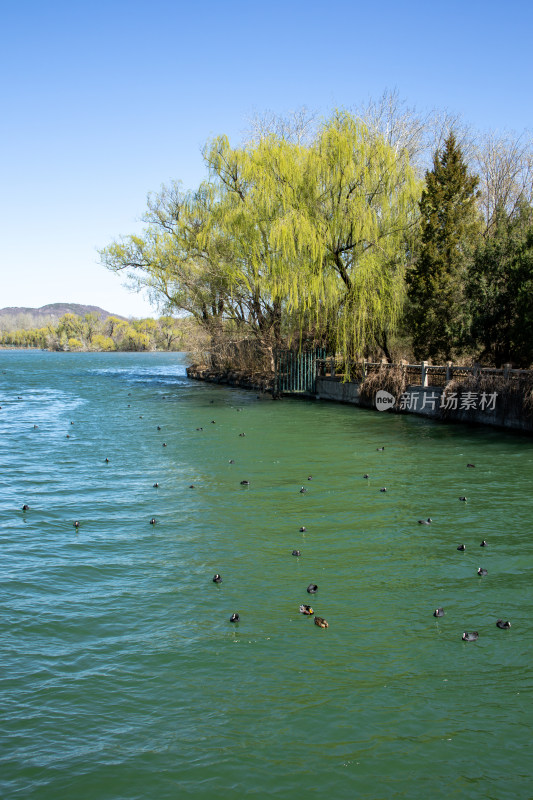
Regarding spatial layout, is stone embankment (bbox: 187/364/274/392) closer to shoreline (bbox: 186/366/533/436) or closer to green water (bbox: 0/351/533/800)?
shoreline (bbox: 186/366/533/436)

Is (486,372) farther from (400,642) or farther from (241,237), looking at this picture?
(400,642)

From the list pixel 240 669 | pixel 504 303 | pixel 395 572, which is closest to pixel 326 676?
pixel 240 669

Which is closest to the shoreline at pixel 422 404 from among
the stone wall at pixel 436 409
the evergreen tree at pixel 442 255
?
the stone wall at pixel 436 409

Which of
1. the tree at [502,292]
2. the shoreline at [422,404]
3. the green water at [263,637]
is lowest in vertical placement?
the green water at [263,637]

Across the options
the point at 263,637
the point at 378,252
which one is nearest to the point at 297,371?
the point at 378,252

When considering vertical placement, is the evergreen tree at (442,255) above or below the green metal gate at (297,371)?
above

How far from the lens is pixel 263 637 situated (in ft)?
21.5

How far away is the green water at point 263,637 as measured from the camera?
467 cm

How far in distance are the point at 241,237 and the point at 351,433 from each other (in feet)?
46.3

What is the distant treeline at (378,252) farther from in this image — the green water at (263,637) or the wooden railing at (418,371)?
the green water at (263,637)

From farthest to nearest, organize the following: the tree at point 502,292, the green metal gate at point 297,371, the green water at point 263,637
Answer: the green metal gate at point 297,371 → the tree at point 502,292 → the green water at point 263,637

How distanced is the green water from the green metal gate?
20573 millimetres

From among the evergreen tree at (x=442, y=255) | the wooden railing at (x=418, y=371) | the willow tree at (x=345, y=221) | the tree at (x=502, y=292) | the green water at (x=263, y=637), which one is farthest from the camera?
the willow tree at (x=345, y=221)

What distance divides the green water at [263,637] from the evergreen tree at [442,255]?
1332 cm
